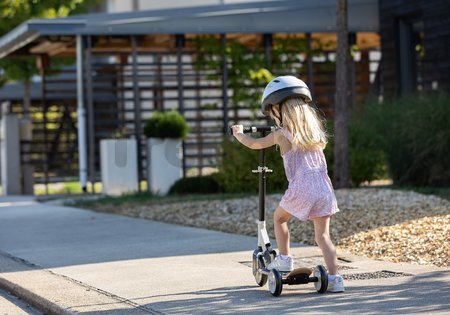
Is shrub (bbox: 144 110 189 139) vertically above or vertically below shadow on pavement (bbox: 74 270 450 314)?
above

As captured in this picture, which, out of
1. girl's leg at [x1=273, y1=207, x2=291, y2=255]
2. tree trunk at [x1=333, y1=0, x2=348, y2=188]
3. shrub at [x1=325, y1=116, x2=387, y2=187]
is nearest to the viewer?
girl's leg at [x1=273, y1=207, x2=291, y2=255]

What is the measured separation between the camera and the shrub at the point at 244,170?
1775cm

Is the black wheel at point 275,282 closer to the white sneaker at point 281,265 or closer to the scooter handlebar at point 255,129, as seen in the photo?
the white sneaker at point 281,265

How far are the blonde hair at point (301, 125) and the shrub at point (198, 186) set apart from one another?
11.1 meters

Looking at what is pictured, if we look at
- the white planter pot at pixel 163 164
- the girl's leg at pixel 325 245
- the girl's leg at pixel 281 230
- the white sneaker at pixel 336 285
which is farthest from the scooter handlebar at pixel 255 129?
the white planter pot at pixel 163 164

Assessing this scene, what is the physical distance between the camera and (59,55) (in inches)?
973

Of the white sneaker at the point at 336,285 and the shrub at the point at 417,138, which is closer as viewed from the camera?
the white sneaker at the point at 336,285

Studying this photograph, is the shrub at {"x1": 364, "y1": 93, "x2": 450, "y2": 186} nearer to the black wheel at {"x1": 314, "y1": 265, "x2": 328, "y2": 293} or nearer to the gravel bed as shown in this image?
the gravel bed

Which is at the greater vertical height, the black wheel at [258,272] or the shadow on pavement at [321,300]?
the black wheel at [258,272]

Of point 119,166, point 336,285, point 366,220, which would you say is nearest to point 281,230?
point 336,285

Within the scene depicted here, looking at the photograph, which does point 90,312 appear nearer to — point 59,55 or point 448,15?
point 448,15

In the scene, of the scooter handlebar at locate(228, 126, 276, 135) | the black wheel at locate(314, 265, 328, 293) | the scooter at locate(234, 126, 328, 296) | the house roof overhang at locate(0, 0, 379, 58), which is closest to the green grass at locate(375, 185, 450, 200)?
the house roof overhang at locate(0, 0, 379, 58)

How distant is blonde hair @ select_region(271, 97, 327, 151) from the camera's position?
7.85 meters

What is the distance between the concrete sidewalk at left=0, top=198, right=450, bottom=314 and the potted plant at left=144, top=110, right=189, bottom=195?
5545 millimetres
